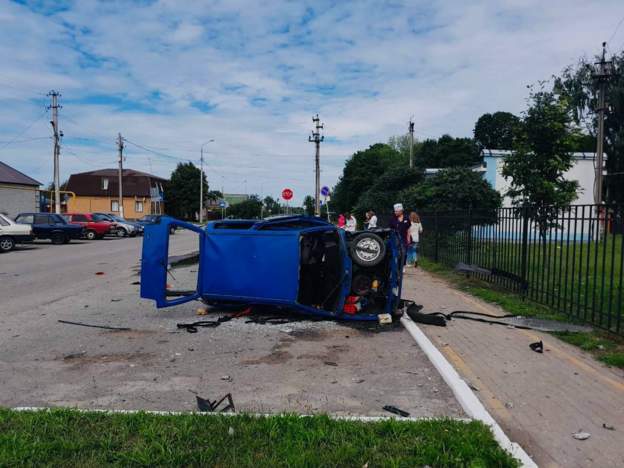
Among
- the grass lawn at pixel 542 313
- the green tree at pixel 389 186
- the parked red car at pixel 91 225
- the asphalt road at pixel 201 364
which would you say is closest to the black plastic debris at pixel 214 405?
the asphalt road at pixel 201 364

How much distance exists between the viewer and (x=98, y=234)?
106 ft

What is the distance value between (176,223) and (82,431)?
410 cm

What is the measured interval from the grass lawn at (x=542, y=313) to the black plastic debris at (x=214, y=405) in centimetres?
406

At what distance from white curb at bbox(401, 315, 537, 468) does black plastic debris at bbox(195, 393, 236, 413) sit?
1.91 m

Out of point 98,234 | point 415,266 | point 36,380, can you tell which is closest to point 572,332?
point 36,380

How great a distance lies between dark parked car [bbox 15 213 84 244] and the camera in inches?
1024

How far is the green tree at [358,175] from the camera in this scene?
64.0m

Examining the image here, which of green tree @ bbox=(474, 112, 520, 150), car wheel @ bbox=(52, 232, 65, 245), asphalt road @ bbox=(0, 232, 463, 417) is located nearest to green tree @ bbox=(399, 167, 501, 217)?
asphalt road @ bbox=(0, 232, 463, 417)

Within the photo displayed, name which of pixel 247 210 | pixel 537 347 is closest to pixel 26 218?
pixel 537 347

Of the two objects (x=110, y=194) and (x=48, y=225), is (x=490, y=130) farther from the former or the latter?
(x=48, y=225)

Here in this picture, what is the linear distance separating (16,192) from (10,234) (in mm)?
21201

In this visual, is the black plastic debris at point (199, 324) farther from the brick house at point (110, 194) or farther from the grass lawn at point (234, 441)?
the brick house at point (110, 194)

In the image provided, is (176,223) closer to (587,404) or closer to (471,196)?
(587,404)

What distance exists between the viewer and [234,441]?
3502 mm
